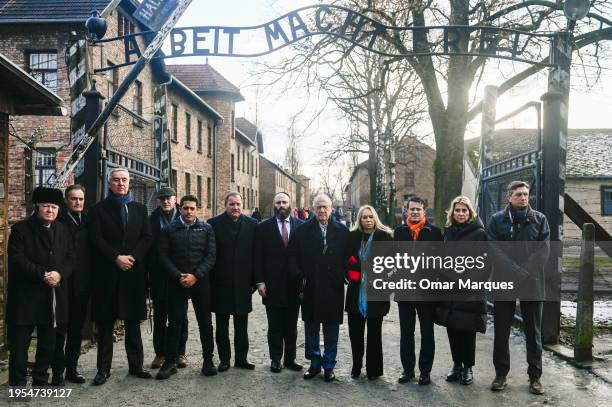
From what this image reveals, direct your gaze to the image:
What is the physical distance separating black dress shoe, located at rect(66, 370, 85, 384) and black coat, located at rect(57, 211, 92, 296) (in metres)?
0.80

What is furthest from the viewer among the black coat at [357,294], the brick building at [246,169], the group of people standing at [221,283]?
the brick building at [246,169]

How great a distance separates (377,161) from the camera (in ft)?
85.6

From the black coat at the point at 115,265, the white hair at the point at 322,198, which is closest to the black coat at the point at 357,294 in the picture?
the white hair at the point at 322,198

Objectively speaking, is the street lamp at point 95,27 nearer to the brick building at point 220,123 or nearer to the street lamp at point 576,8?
the street lamp at point 576,8

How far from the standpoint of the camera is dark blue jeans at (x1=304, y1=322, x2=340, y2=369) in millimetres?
5996

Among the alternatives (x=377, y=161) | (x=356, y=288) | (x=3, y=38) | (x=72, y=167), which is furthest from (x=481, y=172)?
(x=3, y=38)

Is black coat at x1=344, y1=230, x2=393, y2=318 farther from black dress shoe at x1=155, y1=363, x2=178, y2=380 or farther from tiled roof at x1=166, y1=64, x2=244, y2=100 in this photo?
tiled roof at x1=166, y1=64, x2=244, y2=100

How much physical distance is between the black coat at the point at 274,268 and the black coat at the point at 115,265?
49.7 inches

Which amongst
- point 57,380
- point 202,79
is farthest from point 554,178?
point 202,79

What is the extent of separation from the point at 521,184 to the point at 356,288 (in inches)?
79.1

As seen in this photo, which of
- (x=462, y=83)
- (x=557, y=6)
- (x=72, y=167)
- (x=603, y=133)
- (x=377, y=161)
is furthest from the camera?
(x=603, y=133)

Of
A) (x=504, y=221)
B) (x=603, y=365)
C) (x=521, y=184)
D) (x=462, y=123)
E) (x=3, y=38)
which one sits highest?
(x=3, y=38)

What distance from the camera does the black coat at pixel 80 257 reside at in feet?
19.2

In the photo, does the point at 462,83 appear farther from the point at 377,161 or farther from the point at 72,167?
the point at 377,161
